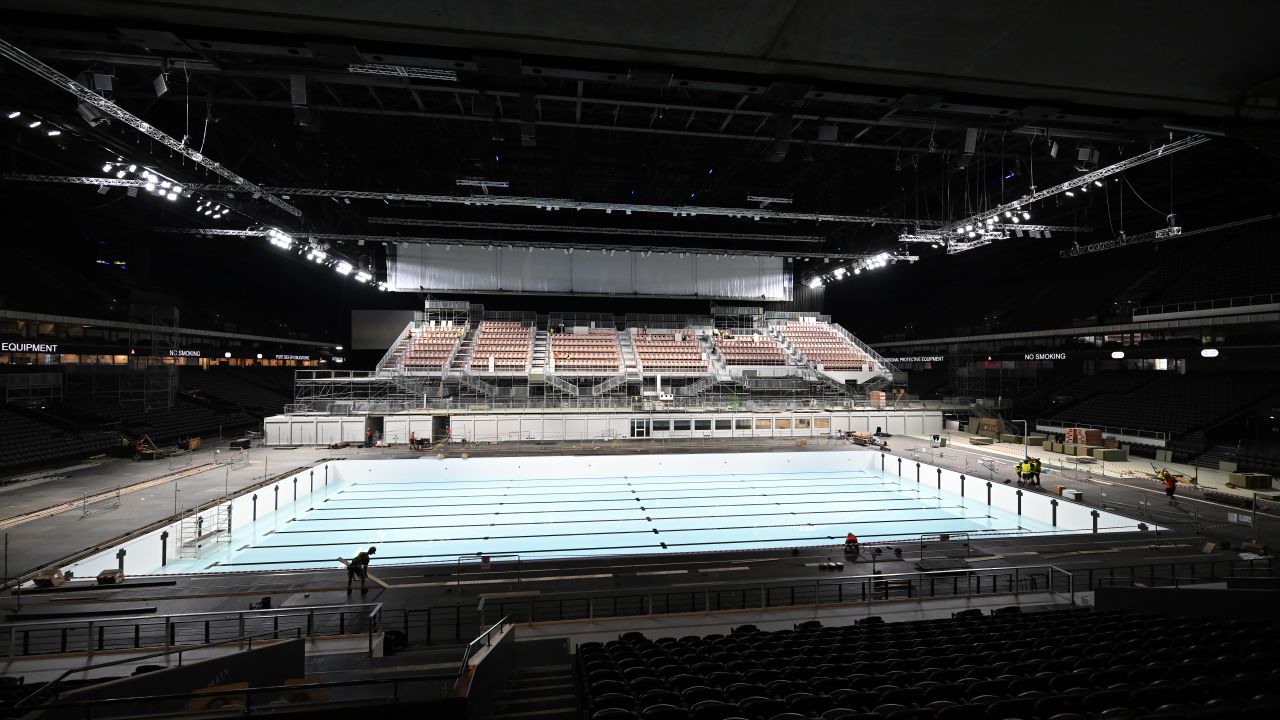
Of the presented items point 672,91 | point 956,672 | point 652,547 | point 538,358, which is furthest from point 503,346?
point 956,672

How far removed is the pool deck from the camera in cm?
918

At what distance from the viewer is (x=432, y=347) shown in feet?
114

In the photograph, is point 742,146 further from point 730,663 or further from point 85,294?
point 85,294

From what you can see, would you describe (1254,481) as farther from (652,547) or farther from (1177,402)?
(652,547)

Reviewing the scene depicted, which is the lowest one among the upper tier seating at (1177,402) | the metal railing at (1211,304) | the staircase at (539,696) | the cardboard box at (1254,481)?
the staircase at (539,696)

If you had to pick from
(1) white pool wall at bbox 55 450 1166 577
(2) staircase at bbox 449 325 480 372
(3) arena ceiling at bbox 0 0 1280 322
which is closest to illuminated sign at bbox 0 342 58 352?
(3) arena ceiling at bbox 0 0 1280 322

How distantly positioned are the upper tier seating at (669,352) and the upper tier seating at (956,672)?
27261 millimetres

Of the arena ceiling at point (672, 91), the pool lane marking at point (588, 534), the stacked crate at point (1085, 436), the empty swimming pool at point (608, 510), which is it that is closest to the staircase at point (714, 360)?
the empty swimming pool at point (608, 510)

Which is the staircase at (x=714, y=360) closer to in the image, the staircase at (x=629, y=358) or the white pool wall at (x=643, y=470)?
the staircase at (x=629, y=358)

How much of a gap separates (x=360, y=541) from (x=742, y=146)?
1901 cm

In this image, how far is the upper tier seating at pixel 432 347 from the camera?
32.8m

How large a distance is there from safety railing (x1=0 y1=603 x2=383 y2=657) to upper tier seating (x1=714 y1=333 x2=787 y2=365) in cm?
2938

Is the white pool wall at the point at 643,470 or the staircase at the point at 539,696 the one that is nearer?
the staircase at the point at 539,696

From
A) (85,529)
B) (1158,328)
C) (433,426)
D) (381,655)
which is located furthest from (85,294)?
(1158,328)
